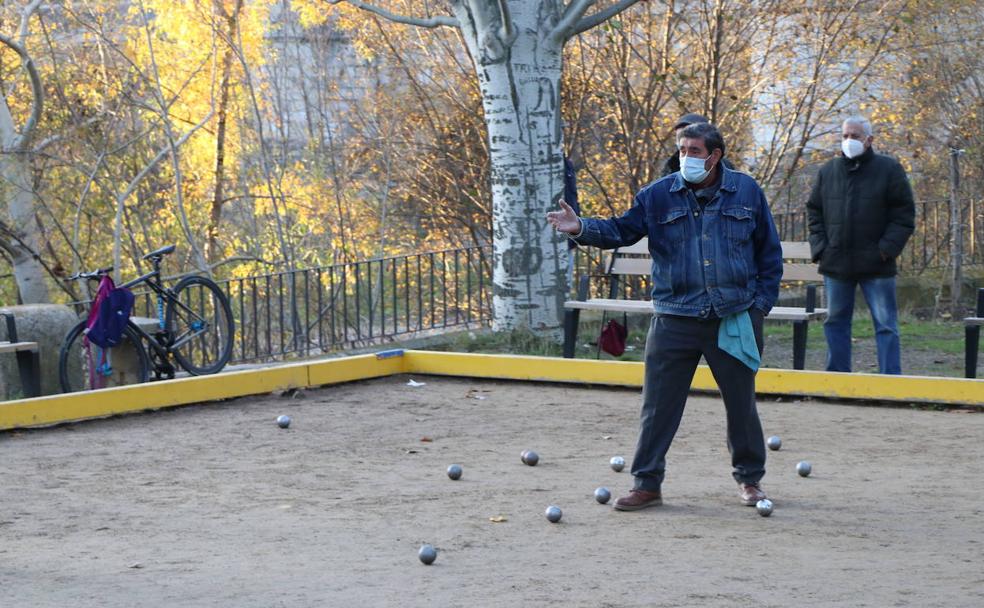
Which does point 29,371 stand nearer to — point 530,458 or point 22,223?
point 530,458

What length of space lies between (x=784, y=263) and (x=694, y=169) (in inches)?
247

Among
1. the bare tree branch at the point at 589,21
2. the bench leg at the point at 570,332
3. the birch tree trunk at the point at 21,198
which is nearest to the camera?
the bench leg at the point at 570,332

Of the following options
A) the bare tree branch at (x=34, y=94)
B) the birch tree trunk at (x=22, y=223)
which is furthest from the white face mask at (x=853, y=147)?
the birch tree trunk at (x=22, y=223)

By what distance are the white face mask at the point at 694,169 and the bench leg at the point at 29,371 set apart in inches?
223

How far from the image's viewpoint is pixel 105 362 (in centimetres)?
1009

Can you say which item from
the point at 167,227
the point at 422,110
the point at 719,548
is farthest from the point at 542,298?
the point at 167,227

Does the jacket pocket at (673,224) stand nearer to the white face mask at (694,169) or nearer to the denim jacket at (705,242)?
the denim jacket at (705,242)

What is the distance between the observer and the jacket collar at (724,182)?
5.99m

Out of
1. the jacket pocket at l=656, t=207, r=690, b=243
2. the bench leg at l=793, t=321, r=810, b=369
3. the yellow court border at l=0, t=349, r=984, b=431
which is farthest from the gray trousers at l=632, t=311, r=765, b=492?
the bench leg at l=793, t=321, r=810, b=369

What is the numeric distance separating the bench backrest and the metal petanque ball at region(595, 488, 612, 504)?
13.7ft

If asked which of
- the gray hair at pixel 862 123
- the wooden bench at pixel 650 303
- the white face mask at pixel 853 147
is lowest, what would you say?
the wooden bench at pixel 650 303

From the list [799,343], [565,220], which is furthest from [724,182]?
[799,343]

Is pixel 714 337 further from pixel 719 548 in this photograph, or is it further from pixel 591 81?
pixel 591 81

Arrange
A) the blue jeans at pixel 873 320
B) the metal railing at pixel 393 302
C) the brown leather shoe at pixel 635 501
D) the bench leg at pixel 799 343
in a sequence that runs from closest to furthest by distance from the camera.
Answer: the brown leather shoe at pixel 635 501 → the blue jeans at pixel 873 320 → the bench leg at pixel 799 343 → the metal railing at pixel 393 302
